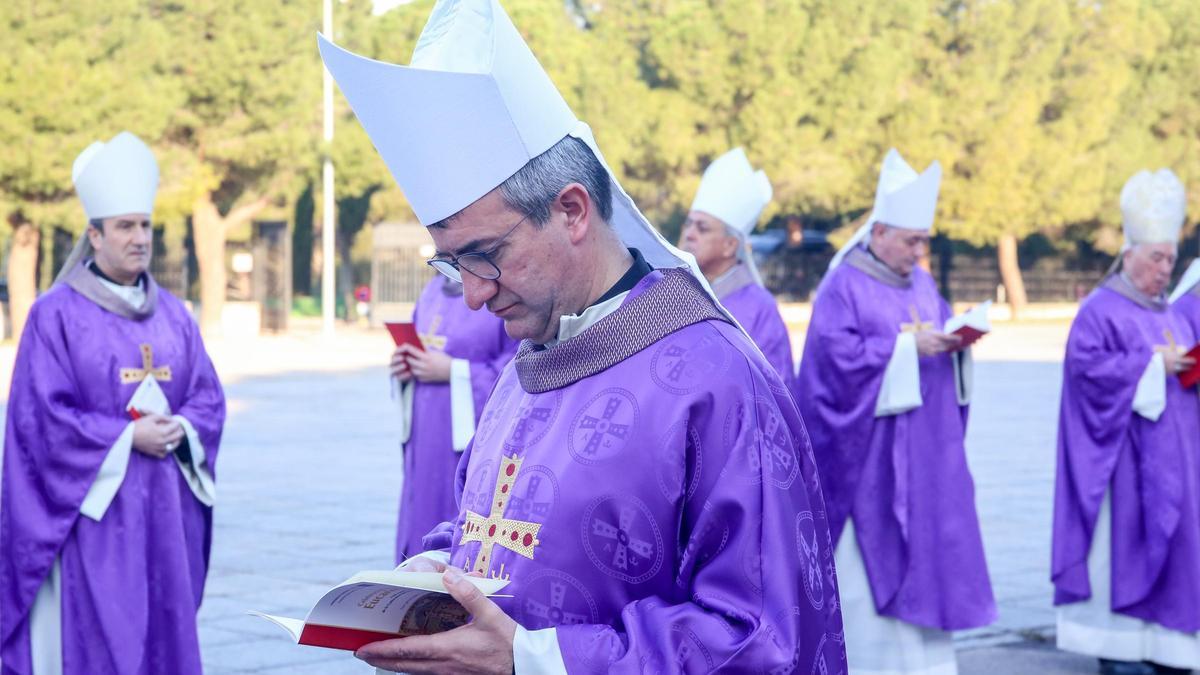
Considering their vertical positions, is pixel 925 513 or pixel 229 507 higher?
pixel 925 513

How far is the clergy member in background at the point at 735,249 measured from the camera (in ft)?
20.9

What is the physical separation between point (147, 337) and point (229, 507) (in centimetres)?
513

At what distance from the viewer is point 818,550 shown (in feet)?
7.50

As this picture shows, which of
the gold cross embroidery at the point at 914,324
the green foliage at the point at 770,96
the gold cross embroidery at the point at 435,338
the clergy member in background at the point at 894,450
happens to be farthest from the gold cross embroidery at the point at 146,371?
the green foliage at the point at 770,96

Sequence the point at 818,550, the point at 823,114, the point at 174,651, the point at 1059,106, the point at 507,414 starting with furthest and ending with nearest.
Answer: the point at 1059,106 → the point at 823,114 → the point at 174,651 → the point at 507,414 → the point at 818,550

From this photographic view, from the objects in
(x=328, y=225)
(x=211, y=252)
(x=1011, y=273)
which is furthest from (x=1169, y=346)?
(x=1011, y=273)

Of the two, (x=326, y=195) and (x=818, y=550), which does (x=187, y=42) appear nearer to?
(x=326, y=195)

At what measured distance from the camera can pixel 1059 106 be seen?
37500 mm

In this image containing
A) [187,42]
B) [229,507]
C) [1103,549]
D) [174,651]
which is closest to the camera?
[174,651]

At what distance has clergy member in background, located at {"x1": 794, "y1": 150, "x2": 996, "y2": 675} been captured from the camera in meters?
6.29

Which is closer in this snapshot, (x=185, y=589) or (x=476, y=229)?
(x=476, y=229)

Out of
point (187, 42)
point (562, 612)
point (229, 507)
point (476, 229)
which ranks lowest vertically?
point (229, 507)

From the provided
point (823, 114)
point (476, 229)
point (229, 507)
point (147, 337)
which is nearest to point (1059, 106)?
point (823, 114)

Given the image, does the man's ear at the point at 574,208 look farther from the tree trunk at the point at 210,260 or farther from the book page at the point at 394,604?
the tree trunk at the point at 210,260
